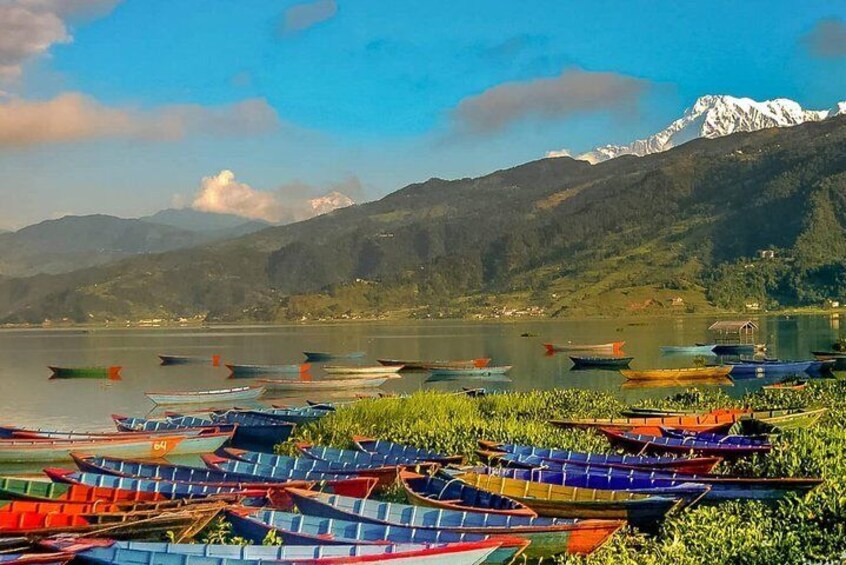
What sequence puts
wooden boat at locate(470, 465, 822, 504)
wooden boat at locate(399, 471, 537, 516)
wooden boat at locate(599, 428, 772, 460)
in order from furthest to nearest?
wooden boat at locate(599, 428, 772, 460), wooden boat at locate(470, 465, 822, 504), wooden boat at locate(399, 471, 537, 516)

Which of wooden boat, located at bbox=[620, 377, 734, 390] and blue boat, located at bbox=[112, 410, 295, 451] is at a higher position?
blue boat, located at bbox=[112, 410, 295, 451]

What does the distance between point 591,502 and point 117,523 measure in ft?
33.5

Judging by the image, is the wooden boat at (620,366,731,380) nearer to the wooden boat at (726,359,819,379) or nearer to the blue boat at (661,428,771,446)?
the wooden boat at (726,359,819,379)

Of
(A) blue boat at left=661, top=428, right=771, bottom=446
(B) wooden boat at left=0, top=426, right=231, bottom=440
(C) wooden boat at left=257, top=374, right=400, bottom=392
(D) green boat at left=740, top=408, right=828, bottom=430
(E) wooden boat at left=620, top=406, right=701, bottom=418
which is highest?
(A) blue boat at left=661, top=428, right=771, bottom=446

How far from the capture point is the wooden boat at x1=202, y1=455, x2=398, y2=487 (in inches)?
1010

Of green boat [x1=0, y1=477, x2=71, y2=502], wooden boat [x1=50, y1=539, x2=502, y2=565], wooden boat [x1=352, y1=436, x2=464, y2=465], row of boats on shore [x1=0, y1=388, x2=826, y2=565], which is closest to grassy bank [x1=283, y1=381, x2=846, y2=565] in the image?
row of boats on shore [x1=0, y1=388, x2=826, y2=565]

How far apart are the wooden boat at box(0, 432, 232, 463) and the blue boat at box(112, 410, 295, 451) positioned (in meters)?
1.87

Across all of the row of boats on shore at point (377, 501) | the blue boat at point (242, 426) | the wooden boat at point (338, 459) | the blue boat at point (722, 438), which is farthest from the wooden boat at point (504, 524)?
the blue boat at point (242, 426)

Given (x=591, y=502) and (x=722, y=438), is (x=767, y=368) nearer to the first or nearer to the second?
(x=722, y=438)

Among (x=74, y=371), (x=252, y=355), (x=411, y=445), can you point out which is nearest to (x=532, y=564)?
(x=411, y=445)

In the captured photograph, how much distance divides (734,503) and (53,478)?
18.5 metres

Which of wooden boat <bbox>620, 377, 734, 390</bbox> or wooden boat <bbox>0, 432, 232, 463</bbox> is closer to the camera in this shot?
wooden boat <bbox>0, 432, 232, 463</bbox>

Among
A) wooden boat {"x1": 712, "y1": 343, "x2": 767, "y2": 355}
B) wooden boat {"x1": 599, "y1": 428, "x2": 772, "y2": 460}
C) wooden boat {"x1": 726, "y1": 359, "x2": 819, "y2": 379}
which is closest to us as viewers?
wooden boat {"x1": 599, "y1": 428, "x2": 772, "y2": 460}

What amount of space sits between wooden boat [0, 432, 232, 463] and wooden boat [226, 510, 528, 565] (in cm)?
2038
